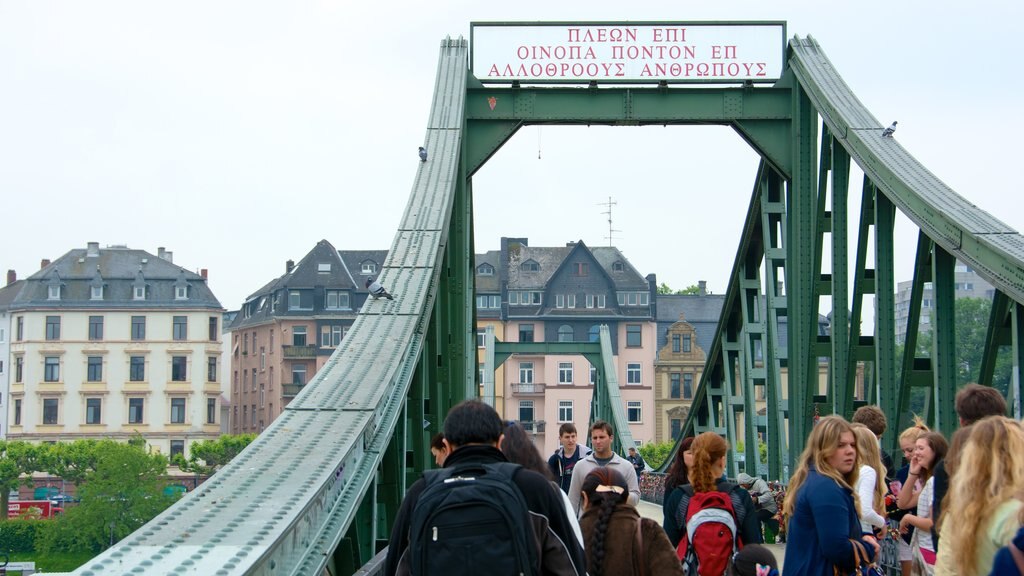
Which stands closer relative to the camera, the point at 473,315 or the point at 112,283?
the point at 473,315

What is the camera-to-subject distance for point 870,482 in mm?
8148

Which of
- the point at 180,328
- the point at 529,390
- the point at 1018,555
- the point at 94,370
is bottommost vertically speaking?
the point at 1018,555

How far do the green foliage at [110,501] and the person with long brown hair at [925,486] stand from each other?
78.2 meters

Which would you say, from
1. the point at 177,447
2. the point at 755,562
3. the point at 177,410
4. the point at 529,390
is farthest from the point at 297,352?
the point at 755,562

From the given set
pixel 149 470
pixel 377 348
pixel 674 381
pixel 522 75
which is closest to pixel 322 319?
pixel 149 470

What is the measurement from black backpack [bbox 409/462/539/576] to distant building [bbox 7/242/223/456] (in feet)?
317

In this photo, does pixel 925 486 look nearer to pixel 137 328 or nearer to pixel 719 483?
pixel 719 483

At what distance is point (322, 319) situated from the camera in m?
100

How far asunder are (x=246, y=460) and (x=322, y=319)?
93415 millimetres

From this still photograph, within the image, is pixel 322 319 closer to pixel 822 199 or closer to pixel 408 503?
pixel 822 199

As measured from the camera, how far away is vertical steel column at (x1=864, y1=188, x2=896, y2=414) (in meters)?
14.9

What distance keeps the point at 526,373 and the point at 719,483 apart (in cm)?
8789

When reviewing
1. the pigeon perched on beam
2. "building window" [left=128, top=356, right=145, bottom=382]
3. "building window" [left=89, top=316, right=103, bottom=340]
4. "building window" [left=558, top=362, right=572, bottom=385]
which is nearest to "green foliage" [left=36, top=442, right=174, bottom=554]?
"building window" [left=128, top=356, right=145, bottom=382]

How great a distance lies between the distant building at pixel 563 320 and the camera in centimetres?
9512
